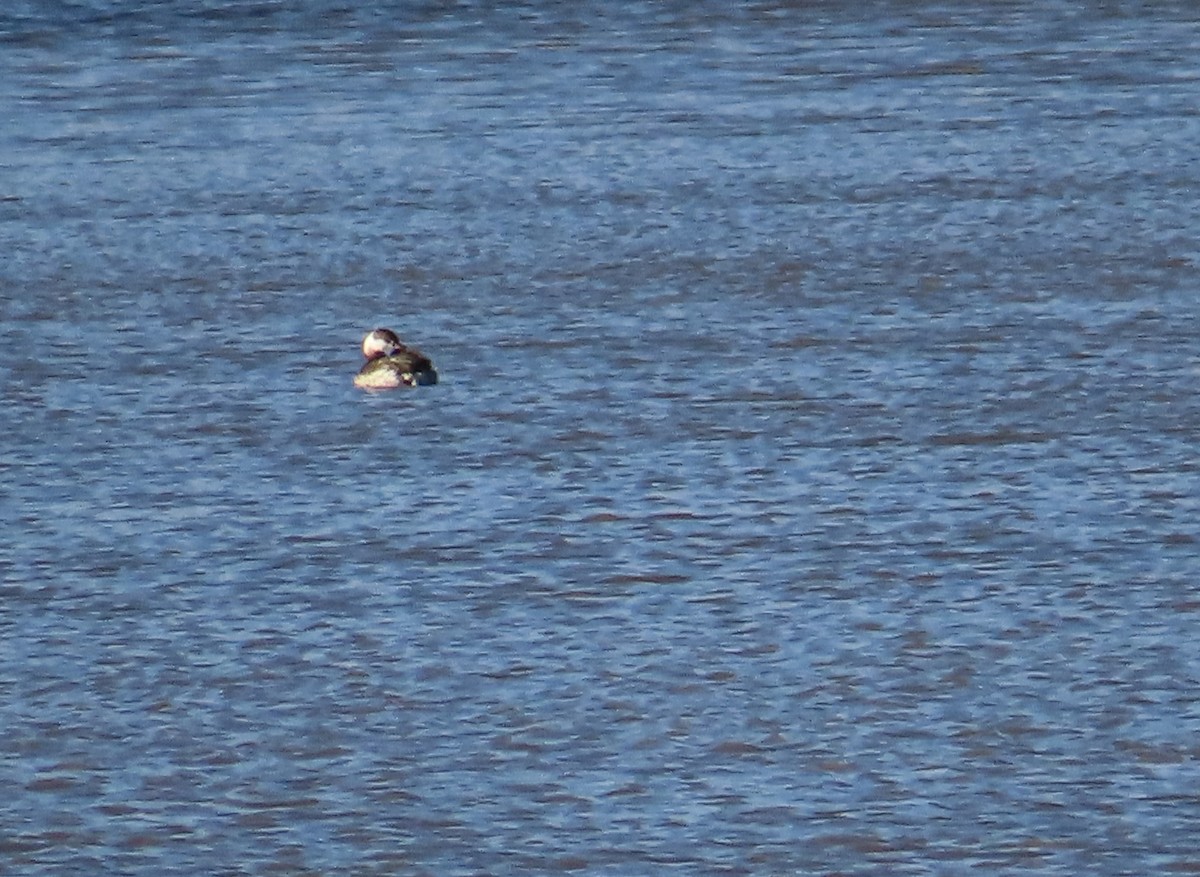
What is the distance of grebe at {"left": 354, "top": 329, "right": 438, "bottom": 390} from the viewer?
881 centimetres

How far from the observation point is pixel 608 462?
825 cm

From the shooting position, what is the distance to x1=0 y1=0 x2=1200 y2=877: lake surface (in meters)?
6.16

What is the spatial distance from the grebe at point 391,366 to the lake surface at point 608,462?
2.8 inches

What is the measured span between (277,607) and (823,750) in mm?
1574

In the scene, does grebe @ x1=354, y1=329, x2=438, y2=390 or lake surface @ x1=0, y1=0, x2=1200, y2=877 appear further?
grebe @ x1=354, y1=329, x2=438, y2=390

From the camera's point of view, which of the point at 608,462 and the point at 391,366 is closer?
the point at 608,462

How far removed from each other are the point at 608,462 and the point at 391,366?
0.89 m

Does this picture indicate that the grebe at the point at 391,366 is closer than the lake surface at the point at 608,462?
No

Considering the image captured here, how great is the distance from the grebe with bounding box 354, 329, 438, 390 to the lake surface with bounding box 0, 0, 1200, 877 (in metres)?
0.07

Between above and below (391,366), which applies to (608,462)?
below

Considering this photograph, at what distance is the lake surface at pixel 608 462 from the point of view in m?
6.16

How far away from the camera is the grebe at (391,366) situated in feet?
28.9

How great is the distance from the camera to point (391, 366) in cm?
882

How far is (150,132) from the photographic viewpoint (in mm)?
12359
